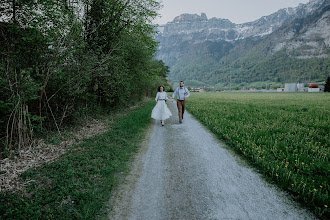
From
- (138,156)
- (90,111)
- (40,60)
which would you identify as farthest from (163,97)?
(40,60)

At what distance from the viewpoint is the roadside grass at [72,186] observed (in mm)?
2852

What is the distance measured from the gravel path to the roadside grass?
14.5 inches

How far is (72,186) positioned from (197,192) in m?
2.58

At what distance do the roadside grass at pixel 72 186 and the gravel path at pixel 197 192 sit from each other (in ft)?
1.21

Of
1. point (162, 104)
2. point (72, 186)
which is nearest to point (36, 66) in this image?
point (72, 186)

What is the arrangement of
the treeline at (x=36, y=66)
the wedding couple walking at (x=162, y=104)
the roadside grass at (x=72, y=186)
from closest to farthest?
the roadside grass at (x=72, y=186) → the treeline at (x=36, y=66) → the wedding couple walking at (x=162, y=104)

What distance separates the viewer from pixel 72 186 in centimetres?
357

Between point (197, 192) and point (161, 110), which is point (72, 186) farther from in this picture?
point (161, 110)

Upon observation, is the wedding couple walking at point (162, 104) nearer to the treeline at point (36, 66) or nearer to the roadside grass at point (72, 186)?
the treeline at point (36, 66)

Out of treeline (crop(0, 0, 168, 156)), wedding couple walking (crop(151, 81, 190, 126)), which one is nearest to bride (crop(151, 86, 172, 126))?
wedding couple walking (crop(151, 81, 190, 126))

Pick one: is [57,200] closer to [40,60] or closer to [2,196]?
[2,196]

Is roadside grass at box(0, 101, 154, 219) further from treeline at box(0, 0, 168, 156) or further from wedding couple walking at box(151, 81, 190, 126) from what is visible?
wedding couple walking at box(151, 81, 190, 126)

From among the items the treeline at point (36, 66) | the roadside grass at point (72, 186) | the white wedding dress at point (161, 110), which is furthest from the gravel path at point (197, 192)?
the white wedding dress at point (161, 110)

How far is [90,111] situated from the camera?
423 inches
